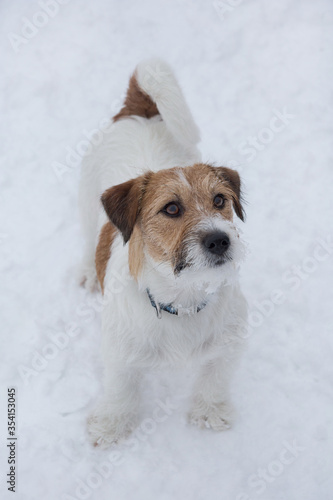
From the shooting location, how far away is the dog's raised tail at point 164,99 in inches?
149

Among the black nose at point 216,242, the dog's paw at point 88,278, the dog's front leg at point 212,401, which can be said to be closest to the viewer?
the black nose at point 216,242

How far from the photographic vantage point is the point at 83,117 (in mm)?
6164

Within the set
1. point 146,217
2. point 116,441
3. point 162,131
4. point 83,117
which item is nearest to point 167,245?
point 146,217

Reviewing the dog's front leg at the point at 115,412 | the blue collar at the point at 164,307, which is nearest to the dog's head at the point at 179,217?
the blue collar at the point at 164,307

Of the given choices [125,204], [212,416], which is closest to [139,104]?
[125,204]

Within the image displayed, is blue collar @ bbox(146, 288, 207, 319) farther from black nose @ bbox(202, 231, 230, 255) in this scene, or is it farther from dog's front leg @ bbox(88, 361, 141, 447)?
dog's front leg @ bbox(88, 361, 141, 447)

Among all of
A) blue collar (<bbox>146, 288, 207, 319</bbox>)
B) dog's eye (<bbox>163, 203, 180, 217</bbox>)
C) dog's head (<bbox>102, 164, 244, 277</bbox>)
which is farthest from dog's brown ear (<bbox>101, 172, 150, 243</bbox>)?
blue collar (<bbox>146, 288, 207, 319</bbox>)

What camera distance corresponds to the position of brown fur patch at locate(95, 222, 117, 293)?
12.3 ft

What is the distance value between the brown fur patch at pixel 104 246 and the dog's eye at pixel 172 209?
0.90 m

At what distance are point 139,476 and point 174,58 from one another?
5.36m

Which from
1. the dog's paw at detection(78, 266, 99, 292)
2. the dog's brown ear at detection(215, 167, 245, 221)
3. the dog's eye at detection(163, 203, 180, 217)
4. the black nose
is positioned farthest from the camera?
the dog's paw at detection(78, 266, 99, 292)

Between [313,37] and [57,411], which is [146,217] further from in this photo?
[313,37]

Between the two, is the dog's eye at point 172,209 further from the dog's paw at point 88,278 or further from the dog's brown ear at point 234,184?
the dog's paw at point 88,278

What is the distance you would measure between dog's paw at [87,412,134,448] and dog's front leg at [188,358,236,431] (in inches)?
22.1
